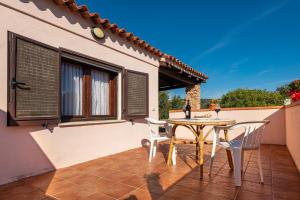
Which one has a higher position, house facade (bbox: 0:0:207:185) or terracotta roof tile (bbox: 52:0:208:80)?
terracotta roof tile (bbox: 52:0:208:80)

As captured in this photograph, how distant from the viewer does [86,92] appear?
3.63 m

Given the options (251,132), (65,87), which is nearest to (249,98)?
(251,132)

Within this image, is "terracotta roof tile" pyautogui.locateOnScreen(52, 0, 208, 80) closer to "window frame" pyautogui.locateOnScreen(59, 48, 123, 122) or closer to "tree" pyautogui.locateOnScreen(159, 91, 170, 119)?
"window frame" pyautogui.locateOnScreen(59, 48, 123, 122)

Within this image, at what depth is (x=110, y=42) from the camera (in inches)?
154

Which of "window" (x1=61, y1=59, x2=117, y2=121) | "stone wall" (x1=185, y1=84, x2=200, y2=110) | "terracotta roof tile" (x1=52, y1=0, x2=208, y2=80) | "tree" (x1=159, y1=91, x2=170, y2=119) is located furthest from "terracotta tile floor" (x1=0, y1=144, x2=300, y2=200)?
"tree" (x1=159, y1=91, x2=170, y2=119)

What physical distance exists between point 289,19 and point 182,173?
13332mm

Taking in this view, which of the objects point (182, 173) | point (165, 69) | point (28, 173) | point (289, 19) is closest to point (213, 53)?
point (289, 19)

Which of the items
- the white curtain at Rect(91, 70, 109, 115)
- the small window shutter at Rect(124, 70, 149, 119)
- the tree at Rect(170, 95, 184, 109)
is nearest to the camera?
the white curtain at Rect(91, 70, 109, 115)

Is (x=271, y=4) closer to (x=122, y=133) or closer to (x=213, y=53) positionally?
(x=213, y=53)

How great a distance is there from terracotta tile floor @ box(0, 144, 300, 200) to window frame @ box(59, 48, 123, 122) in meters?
0.94

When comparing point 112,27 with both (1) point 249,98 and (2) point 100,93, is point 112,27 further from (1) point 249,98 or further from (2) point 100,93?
(1) point 249,98

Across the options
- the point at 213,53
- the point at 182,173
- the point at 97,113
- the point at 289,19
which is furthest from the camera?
the point at 213,53

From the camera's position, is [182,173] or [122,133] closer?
[182,173]

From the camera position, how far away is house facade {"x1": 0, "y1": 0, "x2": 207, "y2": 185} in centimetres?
235
